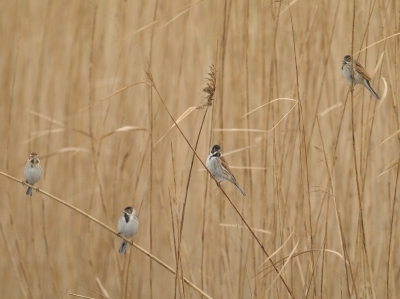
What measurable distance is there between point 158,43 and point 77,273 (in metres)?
1.48

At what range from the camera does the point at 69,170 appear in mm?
3305

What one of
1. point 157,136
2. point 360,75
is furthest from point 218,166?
point 360,75

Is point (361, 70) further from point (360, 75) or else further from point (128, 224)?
point (128, 224)

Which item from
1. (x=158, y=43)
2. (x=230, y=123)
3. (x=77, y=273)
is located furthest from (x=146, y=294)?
(x=158, y=43)

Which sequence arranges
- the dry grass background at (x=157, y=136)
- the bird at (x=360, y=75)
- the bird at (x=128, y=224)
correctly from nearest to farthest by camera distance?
1. the bird at (x=360, y=75)
2. the bird at (x=128, y=224)
3. the dry grass background at (x=157, y=136)

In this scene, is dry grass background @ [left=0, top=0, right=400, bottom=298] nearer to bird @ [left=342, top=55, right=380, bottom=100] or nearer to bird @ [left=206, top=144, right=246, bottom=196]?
bird @ [left=206, top=144, right=246, bottom=196]

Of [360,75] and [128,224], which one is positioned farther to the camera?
[128,224]

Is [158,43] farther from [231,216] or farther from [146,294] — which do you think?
[146,294]

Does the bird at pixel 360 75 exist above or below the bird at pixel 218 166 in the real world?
above

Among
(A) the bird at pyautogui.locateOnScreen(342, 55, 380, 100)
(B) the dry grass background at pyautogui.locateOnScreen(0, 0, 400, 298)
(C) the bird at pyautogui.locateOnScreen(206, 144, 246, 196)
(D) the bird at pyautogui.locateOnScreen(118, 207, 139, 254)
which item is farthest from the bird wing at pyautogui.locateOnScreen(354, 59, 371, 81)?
(D) the bird at pyautogui.locateOnScreen(118, 207, 139, 254)

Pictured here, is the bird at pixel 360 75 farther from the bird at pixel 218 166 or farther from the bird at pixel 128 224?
the bird at pixel 128 224

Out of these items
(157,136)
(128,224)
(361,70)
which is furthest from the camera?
(157,136)

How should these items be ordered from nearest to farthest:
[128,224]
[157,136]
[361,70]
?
[361,70]
[128,224]
[157,136]

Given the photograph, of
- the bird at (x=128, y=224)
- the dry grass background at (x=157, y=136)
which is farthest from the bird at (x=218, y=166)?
the bird at (x=128, y=224)
